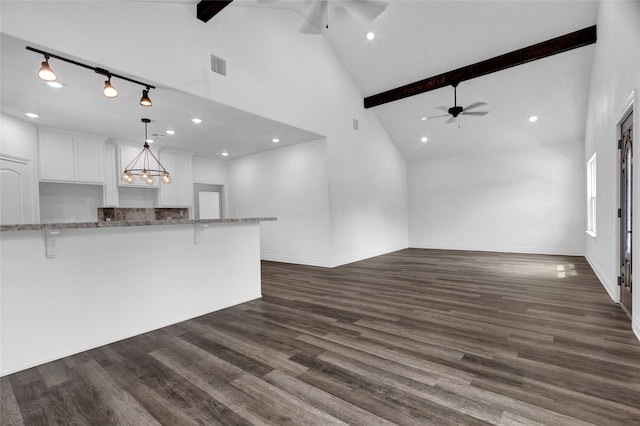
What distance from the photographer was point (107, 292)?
2.74 m

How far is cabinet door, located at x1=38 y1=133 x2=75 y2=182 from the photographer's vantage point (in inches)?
193

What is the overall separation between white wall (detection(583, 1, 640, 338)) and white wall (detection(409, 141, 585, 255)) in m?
2.56

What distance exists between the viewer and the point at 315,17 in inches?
146

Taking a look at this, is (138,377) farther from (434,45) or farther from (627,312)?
(434,45)

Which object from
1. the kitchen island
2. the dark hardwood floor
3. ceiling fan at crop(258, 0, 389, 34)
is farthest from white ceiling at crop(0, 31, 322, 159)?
the dark hardwood floor

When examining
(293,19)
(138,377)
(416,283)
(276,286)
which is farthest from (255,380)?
(293,19)

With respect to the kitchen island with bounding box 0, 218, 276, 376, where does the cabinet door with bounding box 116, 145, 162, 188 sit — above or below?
above

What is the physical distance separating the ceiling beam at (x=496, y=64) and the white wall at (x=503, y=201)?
3059 millimetres

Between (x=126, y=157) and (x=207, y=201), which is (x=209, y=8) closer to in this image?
(x=126, y=157)

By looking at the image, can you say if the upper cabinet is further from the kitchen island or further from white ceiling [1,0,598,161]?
the kitchen island

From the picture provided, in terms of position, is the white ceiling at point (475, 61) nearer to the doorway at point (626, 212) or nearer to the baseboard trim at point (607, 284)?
the doorway at point (626, 212)

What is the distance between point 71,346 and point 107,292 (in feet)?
1.62

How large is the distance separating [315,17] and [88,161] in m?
4.97

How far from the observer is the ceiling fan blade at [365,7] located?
3392 mm
